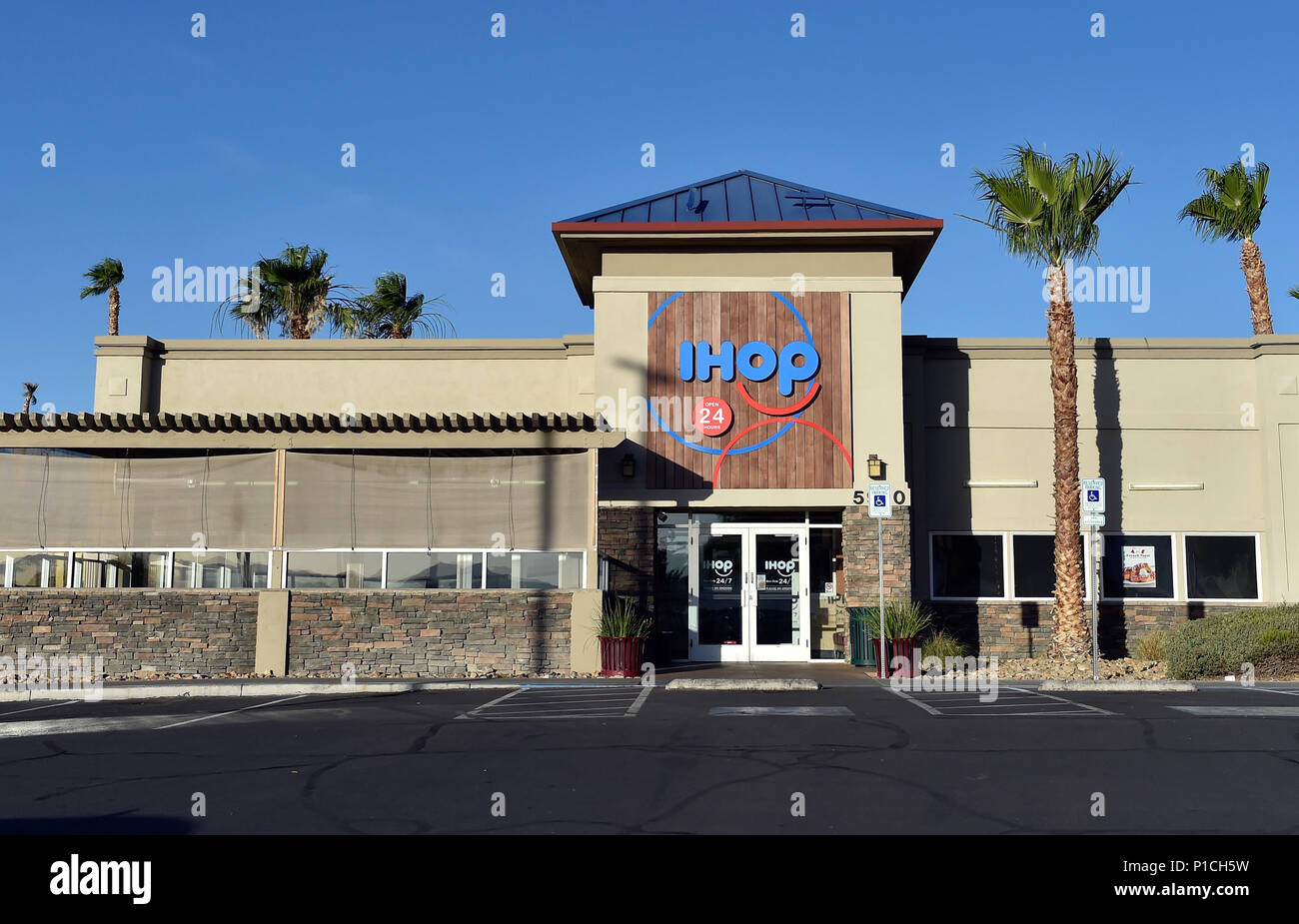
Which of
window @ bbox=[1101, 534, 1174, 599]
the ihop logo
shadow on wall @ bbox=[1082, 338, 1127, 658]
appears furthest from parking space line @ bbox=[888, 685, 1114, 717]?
shadow on wall @ bbox=[1082, 338, 1127, 658]

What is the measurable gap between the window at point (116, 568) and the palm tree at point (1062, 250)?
15392mm

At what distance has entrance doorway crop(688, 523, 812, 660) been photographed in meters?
20.5

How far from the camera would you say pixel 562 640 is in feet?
59.7

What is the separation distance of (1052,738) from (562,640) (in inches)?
361

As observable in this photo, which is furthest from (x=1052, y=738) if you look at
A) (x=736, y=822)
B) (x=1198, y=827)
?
(x=736, y=822)

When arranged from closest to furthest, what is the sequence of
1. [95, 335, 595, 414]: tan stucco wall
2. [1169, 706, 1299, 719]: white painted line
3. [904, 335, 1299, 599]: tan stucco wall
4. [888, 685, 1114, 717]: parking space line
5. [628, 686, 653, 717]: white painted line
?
[1169, 706, 1299, 719]: white painted line
[888, 685, 1114, 717]: parking space line
[628, 686, 653, 717]: white painted line
[904, 335, 1299, 599]: tan stucco wall
[95, 335, 595, 414]: tan stucco wall

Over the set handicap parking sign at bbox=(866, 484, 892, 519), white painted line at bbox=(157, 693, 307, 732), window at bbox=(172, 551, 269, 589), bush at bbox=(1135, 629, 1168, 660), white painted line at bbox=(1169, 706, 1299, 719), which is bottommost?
white painted line at bbox=(157, 693, 307, 732)

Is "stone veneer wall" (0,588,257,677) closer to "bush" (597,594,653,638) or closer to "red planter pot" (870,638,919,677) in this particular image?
"bush" (597,594,653,638)

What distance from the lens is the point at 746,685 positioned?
16.0 metres

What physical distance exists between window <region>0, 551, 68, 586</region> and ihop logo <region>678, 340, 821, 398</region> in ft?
36.6

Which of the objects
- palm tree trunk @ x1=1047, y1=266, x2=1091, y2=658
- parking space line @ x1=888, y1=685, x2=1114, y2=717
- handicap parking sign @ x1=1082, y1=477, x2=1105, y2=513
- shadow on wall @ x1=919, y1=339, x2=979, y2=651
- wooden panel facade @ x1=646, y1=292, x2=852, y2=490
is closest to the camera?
parking space line @ x1=888, y1=685, x2=1114, y2=717

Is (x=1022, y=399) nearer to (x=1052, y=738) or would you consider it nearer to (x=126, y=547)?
(x=1052, y=738)

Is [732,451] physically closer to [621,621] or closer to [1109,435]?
[621,621]

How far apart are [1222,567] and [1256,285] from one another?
699 centimetres
